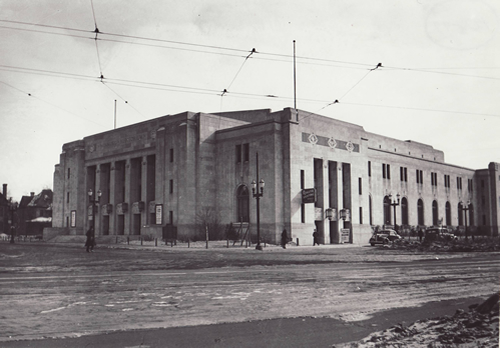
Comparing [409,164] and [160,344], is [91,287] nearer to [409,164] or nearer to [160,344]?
[160,344]

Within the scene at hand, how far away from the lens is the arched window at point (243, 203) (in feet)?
173

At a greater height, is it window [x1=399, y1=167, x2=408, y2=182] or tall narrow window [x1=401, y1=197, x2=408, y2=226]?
window [x1=399, y1=167, x2=408, y2=182]

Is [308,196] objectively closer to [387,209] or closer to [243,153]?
[243,153]

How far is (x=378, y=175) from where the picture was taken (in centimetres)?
6712

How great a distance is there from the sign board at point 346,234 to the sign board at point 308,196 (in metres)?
7.80

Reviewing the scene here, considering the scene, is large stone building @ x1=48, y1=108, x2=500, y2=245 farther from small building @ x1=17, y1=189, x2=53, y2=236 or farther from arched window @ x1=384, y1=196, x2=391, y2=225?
small building @ x1=17, y1=189, x2=53, y2=236

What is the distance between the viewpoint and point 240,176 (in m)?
53.7

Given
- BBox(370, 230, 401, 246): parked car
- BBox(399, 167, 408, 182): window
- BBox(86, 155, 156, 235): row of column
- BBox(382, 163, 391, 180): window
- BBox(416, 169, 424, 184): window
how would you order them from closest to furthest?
BBox(370, 230, 401, 246): parked car, BBox(86, 155, 156, 235): row of column, BBox(382, 163, 391, 180): window, BBox(399, 167, 408, 182): window, BBox(416, 169, 424, 184): window

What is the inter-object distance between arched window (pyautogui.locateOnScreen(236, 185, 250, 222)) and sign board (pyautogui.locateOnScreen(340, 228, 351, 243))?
37.6 feet

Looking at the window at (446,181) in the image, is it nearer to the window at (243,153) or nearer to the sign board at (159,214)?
the window at (243,153)

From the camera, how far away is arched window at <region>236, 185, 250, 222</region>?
52812 millimetres

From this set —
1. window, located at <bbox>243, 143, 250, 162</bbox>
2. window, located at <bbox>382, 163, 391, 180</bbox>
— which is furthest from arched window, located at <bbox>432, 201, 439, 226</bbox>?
window, located at <bbox>243, 143, 250, 162</bbox>

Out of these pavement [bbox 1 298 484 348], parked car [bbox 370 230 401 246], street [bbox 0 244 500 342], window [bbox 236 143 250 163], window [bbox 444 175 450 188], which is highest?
window [bbox 236 143 250 163]

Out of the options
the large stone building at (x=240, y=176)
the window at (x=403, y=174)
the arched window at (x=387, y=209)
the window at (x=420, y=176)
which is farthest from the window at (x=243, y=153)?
the window at (x=420, y=176)
